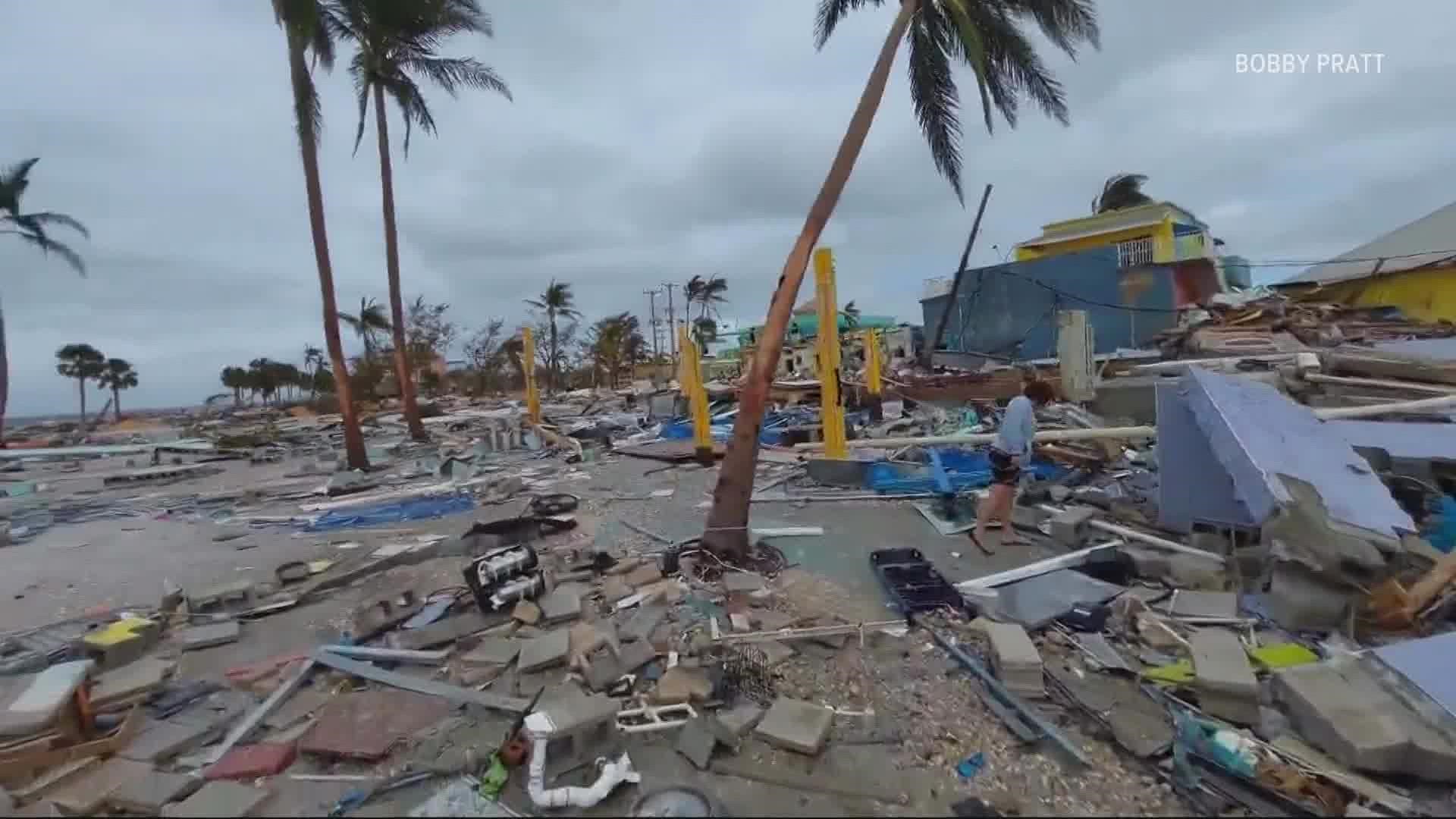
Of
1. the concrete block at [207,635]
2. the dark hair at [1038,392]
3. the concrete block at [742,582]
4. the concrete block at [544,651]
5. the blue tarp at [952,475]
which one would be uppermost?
the dark hair at [1038,392]

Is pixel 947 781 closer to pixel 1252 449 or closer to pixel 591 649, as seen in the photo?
pixel 591 649

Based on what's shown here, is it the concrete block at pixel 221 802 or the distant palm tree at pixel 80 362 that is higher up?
the distant palm tree at pixel 80 362

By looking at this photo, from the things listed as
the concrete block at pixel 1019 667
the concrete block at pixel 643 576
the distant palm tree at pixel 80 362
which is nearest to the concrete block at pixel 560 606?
the concrete block at pixel 643 576

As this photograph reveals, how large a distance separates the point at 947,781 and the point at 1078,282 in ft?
64.9

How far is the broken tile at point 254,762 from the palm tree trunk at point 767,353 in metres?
3.00

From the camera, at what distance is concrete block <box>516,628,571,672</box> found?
143 inches

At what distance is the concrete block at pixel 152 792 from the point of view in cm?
273

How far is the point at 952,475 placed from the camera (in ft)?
26.0

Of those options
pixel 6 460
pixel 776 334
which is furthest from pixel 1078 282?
pixel 6 460

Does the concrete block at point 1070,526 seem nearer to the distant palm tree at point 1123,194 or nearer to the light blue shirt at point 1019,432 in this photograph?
the light blue shirt at point 1019,432

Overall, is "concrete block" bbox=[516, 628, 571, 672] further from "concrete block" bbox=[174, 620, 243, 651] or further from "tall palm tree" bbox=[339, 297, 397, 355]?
"tall palm tree" bbox=[339, 297, 397, 355]

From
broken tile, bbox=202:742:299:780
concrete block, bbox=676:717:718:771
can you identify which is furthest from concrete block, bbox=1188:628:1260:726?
broken tile, bbox=202:742:299:780

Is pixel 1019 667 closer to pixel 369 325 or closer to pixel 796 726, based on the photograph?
pixel 796 726

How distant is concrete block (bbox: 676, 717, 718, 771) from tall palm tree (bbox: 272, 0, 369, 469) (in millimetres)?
11550
